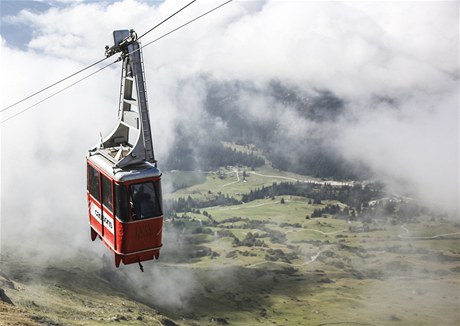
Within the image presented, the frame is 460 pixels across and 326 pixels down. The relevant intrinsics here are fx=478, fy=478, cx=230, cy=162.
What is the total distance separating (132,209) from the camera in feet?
94.0

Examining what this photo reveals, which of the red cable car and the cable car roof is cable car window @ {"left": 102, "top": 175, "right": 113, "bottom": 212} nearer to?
the red cable car

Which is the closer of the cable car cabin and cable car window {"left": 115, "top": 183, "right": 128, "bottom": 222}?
cable car window {"left": 115, "top": 183, "right": 128, "bottom": 222}

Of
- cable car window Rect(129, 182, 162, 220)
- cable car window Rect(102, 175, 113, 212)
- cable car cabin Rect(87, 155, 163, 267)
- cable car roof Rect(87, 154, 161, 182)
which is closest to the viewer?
cable car roof Rect(87, 154, 161, 182)

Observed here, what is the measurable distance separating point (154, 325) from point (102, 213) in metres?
123

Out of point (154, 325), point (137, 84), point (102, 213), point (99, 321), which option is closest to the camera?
point (137, 84)

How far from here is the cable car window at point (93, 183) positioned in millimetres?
32150

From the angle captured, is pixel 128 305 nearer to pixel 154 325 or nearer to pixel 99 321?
pixel 154 325

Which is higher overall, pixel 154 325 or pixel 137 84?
pixel 137 84

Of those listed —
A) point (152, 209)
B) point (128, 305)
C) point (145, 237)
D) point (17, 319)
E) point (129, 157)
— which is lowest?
point (128, 305)

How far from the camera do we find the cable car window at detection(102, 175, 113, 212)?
2975cm

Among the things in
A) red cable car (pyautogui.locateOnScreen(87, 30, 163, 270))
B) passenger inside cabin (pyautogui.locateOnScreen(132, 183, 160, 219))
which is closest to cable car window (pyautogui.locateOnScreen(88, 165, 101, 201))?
red cable car (pyautogui.locateOnScreen(87, 30, 163, 270))

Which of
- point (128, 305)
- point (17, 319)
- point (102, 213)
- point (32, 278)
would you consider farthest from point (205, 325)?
point (102, 213)

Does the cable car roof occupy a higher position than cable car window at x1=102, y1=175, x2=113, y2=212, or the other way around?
the cable car roof

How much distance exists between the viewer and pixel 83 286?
195875 millimetres
